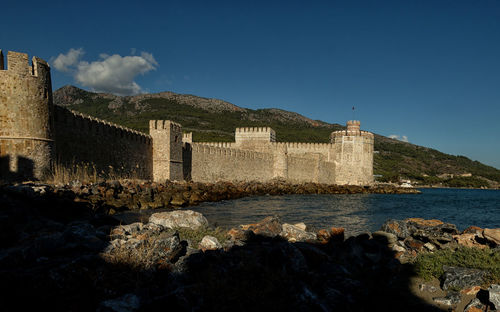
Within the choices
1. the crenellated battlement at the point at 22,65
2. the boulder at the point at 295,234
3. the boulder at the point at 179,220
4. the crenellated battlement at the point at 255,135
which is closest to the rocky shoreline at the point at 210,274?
the boulder at the point at 295,234

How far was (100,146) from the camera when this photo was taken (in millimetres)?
13148

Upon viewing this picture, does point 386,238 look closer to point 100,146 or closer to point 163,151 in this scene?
point 100,146

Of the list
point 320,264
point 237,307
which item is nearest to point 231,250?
point 320,264

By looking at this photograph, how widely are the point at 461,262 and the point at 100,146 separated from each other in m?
12.2

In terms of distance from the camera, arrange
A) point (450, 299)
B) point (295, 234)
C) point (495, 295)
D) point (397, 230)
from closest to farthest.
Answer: point (495, 295)
point (450, 299)
point (295, 234)
point (397, 230)

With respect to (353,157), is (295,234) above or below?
below

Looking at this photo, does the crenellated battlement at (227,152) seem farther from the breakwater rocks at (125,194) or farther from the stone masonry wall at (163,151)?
the breakwater rocks at (125,194)

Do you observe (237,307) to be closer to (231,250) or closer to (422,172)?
(231,250)

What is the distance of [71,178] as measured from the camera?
10.7 meters

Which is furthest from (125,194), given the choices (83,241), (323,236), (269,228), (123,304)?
(123,304)

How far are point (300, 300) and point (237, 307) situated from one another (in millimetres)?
619

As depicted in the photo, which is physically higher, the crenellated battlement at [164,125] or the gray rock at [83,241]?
the crenellated battlement at [164,125]

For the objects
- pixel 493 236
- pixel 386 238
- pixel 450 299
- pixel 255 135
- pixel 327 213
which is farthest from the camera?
pixel 255 135

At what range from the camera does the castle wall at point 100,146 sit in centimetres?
1112
